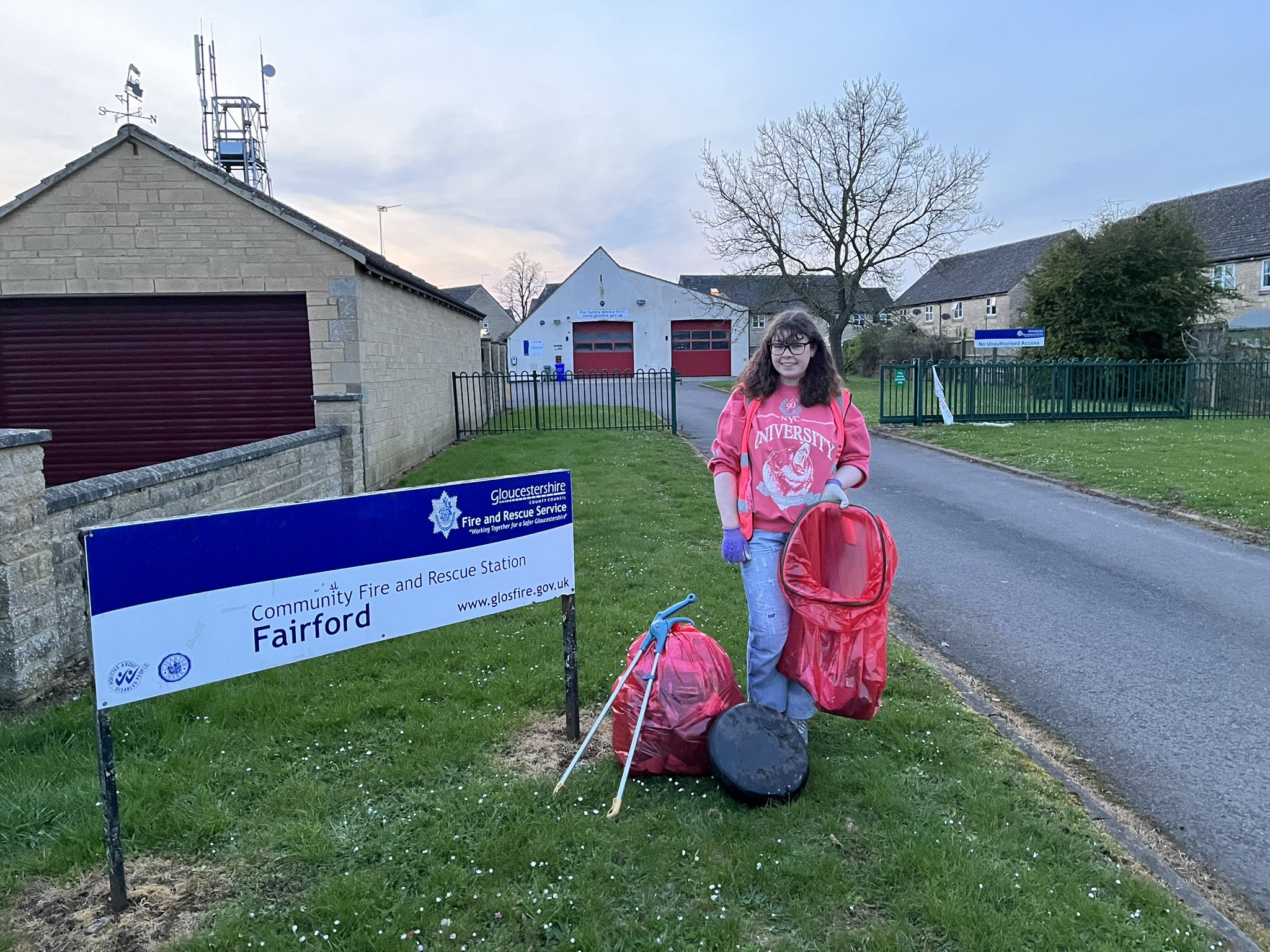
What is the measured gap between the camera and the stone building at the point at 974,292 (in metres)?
45.5

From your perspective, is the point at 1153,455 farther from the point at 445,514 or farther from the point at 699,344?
the point at 699,344

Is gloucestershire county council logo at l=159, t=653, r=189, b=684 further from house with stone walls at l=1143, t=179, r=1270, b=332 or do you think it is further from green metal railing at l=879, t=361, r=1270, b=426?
house with stone walls at l=1143, t=179, r=1270, b=332

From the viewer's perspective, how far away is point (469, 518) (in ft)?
11.8

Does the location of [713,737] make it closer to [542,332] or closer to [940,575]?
[940,575]

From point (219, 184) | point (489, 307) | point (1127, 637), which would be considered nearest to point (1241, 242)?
point (1127, 637)

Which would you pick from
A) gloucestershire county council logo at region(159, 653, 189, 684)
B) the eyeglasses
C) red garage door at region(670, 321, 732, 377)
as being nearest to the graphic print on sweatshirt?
the eyeglasses

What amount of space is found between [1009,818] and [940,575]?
4245 mm

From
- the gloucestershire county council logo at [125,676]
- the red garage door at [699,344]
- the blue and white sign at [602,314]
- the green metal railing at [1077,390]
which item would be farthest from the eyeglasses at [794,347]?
the blue and white sign at [602,314]

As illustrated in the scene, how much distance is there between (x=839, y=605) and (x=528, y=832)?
4.99 feet

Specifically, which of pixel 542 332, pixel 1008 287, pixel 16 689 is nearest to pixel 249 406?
pixel 16 689

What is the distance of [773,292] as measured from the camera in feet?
118

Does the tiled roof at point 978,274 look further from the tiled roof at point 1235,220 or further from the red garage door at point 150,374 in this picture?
the red garage door at point 150,374

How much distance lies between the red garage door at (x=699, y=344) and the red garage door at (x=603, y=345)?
256 centimetres

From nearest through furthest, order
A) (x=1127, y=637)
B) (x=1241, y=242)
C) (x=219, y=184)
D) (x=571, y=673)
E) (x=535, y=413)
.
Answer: (x=571, y=673) < (x=1127, y=637) < (x=219, y=184) < (x=535, y=413) < (x=1241, y=242)
